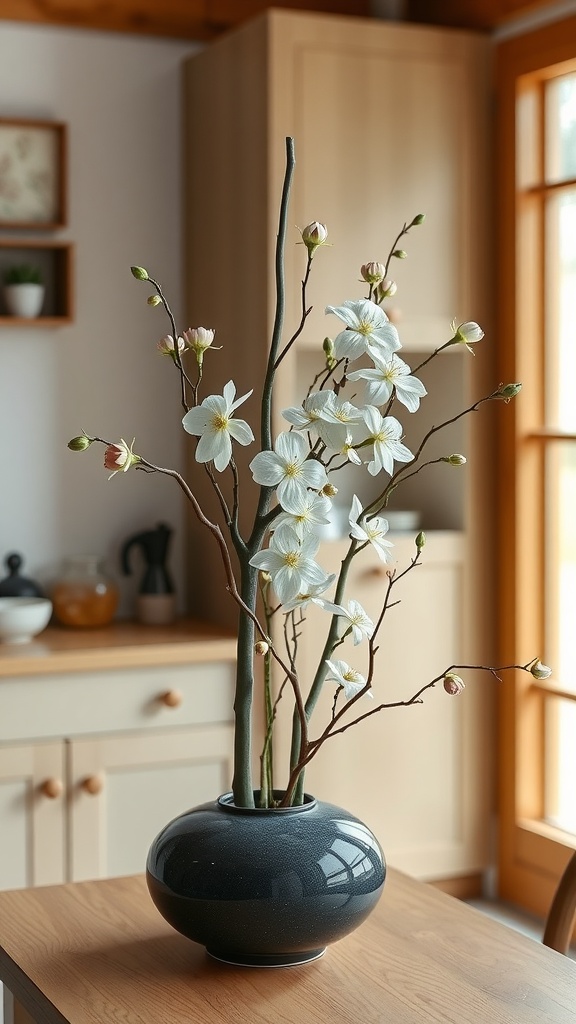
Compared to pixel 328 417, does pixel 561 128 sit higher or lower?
higher

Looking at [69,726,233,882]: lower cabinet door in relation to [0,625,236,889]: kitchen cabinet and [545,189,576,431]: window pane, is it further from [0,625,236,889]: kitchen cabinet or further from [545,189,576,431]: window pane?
[545,189,576,431]: window pane

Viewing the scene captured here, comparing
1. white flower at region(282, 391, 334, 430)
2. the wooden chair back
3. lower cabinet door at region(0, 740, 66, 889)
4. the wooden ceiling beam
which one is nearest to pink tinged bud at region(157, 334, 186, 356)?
white flower at region(282, 391, 334, 430)

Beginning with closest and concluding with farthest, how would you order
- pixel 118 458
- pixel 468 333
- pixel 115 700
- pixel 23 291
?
pixel 118 458 → pixel 468 333 → pixel 115 700 → pixel 23 291

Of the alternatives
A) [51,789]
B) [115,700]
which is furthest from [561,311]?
[51,789]

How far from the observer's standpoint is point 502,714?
11.7 feet

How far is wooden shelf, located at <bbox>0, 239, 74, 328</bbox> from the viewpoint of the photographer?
337 cm

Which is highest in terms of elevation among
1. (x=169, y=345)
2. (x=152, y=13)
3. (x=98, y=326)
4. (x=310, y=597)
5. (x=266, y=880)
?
(x=152, y=13)

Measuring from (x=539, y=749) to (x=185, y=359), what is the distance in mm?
1451

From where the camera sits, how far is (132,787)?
3.13 metres

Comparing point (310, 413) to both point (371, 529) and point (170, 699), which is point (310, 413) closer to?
point (371, 529)

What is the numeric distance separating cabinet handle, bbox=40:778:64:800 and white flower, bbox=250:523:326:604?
74.4 inches

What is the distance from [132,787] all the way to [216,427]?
201 centimetres

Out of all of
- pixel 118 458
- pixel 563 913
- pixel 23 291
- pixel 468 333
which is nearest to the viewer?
pixel 118 458

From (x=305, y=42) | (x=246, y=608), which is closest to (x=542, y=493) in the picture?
(x=305, y=42)
